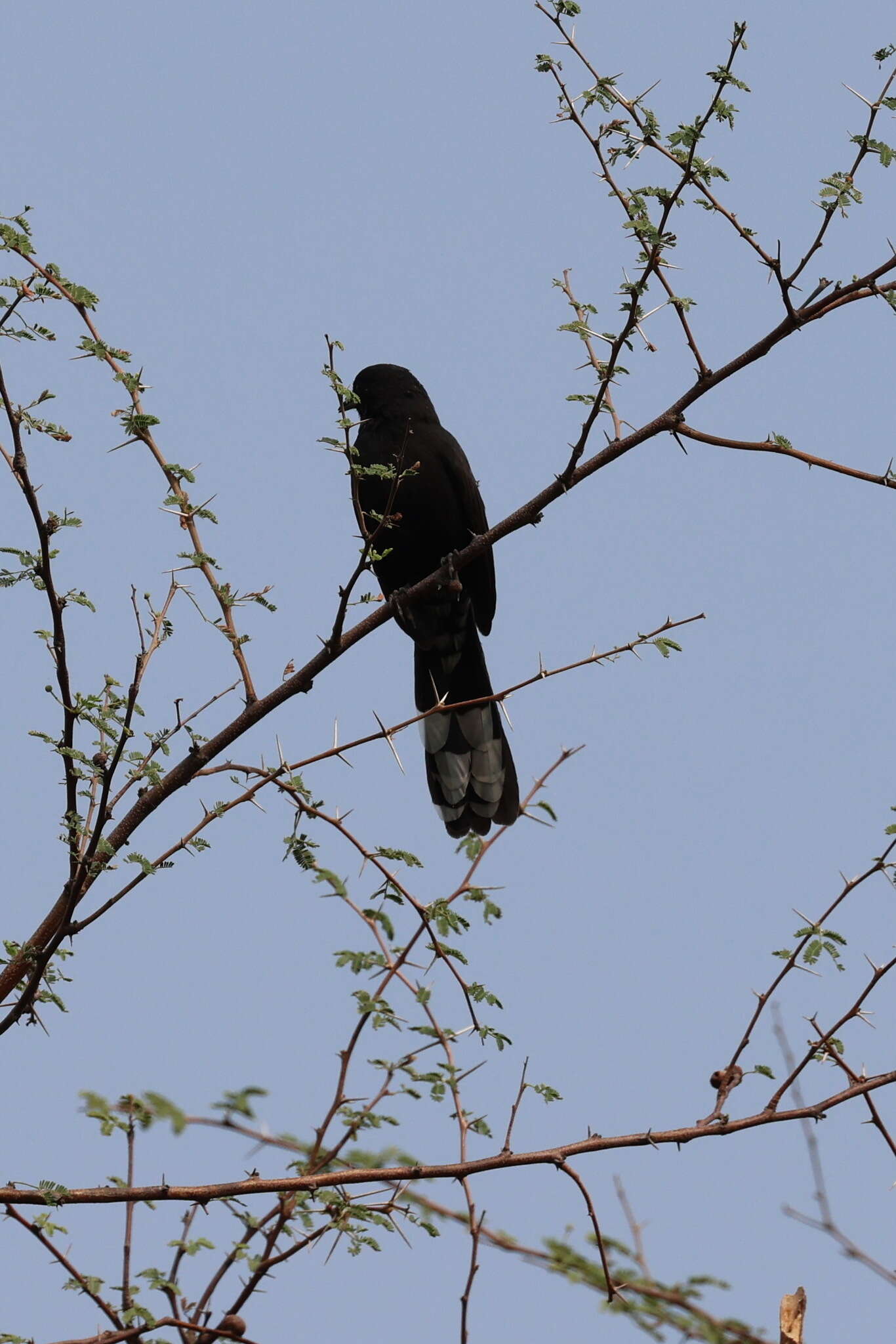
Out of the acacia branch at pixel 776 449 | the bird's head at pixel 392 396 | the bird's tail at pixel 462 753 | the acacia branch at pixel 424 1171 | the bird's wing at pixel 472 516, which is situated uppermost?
the bird's head at pixel 392 396

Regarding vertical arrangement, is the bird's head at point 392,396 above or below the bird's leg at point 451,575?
above

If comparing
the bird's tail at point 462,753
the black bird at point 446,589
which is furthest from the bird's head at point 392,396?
the bird's tail at point 462,753

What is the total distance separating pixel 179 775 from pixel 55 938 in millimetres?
614

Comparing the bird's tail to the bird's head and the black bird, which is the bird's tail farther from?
the bird's head

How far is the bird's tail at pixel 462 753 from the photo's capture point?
6961 millimetres

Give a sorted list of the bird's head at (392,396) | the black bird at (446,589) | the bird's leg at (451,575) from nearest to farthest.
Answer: the bird's leg at (451,575)
the black bird at (446,589)
the bird's head at (392,396)

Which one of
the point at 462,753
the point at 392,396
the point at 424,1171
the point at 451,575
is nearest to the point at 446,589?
the point at 462,753

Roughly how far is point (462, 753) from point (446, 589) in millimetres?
885

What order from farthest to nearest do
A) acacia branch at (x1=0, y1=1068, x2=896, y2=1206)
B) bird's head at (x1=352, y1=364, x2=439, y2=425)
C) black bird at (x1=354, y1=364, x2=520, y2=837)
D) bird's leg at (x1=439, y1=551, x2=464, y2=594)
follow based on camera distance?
bird's head at (x1=352, y1=364, x2=439, y2=425) < black bird at (x1=354, y1=364, x2=520, y2=837) < bird's leg at (x1=439, y1=551, x2=464, y2=594) < acacia branch at (x1=0, y1=1068, x2=896, y2=1206)

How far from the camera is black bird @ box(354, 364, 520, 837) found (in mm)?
6918

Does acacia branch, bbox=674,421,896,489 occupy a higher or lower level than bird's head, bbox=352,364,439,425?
lower

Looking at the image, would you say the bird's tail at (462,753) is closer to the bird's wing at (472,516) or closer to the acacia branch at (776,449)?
the bird's wing at (472,516)

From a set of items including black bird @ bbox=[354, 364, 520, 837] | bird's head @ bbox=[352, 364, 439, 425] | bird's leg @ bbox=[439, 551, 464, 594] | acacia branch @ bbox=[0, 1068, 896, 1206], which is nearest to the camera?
acacia branch @ bbox=[0, 1068, 896, 1206]

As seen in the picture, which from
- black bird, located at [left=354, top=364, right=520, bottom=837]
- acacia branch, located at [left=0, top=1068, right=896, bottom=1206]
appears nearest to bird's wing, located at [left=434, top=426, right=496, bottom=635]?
black bird, located at [left=354, top=364, right=520, bottom=837]
